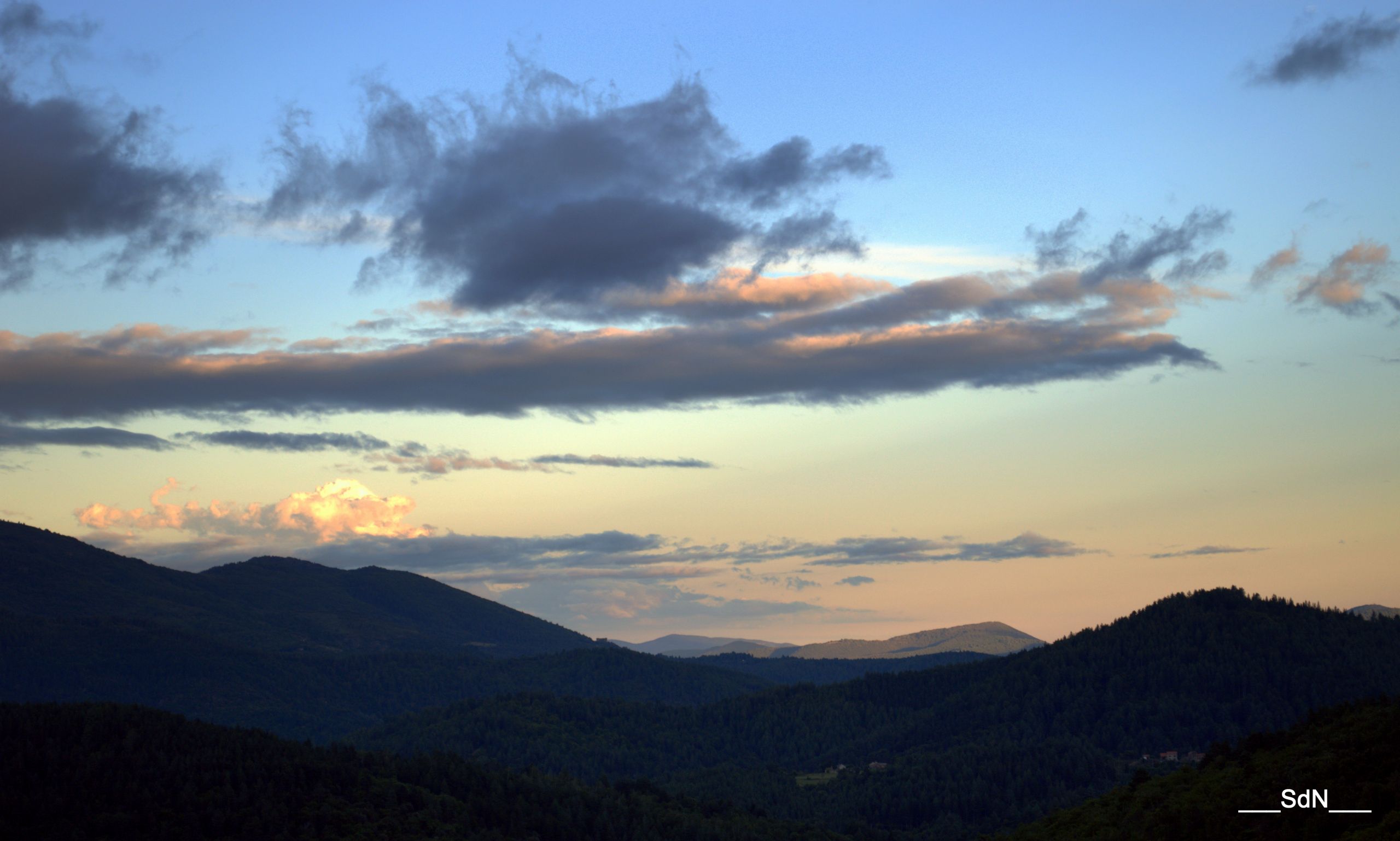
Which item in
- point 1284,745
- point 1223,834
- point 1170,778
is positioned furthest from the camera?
point 1170,778

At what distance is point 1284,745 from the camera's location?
447ft

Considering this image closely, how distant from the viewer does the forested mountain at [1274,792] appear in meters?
101

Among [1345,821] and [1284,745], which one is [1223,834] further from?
[1284,745]

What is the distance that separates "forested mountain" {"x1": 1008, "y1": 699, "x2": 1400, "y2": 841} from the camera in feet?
332

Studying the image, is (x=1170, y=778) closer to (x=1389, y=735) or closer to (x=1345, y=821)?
(x=1389, y=735)

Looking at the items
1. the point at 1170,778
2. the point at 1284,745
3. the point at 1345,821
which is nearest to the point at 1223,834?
the point at 1345,821

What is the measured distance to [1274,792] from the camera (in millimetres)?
118625

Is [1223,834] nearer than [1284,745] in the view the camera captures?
Yes

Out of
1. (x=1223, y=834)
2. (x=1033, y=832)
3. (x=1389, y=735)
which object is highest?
(x=1389, y=735)

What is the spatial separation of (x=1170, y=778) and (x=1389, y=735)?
38.5m

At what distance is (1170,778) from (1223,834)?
130 ft

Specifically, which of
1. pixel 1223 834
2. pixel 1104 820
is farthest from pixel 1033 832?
pixel 1223 834

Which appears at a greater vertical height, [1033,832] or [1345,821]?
[1345,821]

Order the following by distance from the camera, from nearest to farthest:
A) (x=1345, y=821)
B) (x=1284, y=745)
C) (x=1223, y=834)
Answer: (x=1345, y=821), (x=1223, y=834), (x=1284, y=745)
